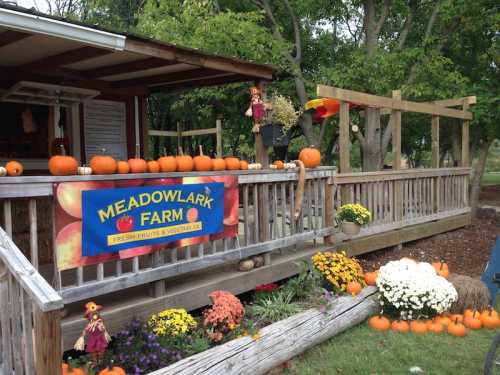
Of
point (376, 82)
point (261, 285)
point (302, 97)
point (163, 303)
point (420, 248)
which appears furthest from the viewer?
point (302, 97)

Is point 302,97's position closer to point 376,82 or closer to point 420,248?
point 376,82

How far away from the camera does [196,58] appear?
5227mm

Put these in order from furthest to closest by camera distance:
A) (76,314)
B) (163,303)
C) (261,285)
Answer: (261,285) → (163,303) → (76,314)

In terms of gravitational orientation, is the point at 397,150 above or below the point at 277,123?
below

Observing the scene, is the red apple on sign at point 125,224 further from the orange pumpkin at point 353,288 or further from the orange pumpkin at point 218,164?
the orange pumpkin at point 353,288

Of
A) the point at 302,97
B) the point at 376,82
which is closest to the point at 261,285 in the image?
the point at 376,82

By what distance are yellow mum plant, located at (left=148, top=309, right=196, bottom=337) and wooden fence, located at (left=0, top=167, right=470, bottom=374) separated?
0.98ft

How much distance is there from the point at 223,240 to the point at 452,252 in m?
5.67

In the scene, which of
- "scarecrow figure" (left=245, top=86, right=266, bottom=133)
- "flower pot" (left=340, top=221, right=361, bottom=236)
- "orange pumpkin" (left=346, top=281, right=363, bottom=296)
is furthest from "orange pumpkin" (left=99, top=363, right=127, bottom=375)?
"flower pot" (left=340, top=221, right=361, bottom=236)

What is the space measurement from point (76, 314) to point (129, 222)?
866 mm

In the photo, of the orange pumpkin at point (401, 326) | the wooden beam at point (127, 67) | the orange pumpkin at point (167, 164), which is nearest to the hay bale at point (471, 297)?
the orange pumpkin at point (401, 326)

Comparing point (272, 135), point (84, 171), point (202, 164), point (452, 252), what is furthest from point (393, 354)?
point (452, 252)

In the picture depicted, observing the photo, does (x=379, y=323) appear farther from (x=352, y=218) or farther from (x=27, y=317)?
(x=27, y=317)

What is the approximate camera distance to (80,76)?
6586 mm
